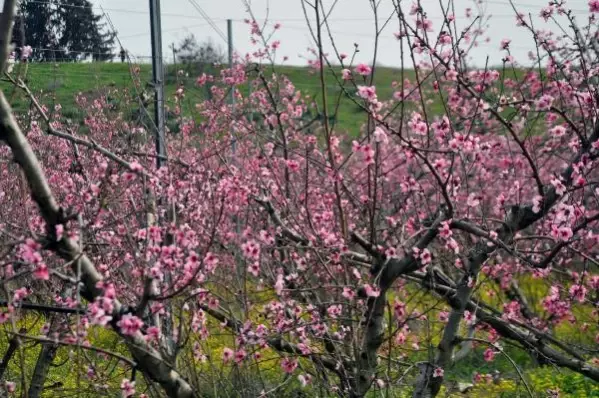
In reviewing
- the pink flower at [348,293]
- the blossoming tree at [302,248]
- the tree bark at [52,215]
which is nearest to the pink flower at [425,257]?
the blossoming tree at [302,248]

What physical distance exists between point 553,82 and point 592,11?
61 cm

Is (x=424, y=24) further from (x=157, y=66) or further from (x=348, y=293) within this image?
(x=157, y=66)

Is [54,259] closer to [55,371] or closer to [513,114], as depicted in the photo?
[55,371]

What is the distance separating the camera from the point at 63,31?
26.3 feet

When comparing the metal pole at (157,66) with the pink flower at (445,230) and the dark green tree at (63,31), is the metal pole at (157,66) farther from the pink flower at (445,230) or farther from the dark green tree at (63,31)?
the pink flower at (445,230)

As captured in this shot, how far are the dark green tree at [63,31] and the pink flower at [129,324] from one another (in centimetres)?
479

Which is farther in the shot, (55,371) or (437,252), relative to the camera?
(55,371)

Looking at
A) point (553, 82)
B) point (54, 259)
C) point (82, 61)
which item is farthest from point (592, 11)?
point (82, 61)

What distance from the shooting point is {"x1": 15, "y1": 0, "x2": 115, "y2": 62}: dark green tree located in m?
7.79

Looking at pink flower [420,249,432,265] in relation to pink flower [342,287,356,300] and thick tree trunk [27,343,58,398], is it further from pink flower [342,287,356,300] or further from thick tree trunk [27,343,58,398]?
thick tree trunk [27,343,58,398]

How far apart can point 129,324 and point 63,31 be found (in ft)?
17.6

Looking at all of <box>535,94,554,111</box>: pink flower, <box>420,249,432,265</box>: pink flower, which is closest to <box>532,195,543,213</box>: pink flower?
<box>535,94,554,111</box>: pink flower

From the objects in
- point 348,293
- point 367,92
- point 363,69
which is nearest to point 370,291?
point 348,293

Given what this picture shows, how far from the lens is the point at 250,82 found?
10125mm
